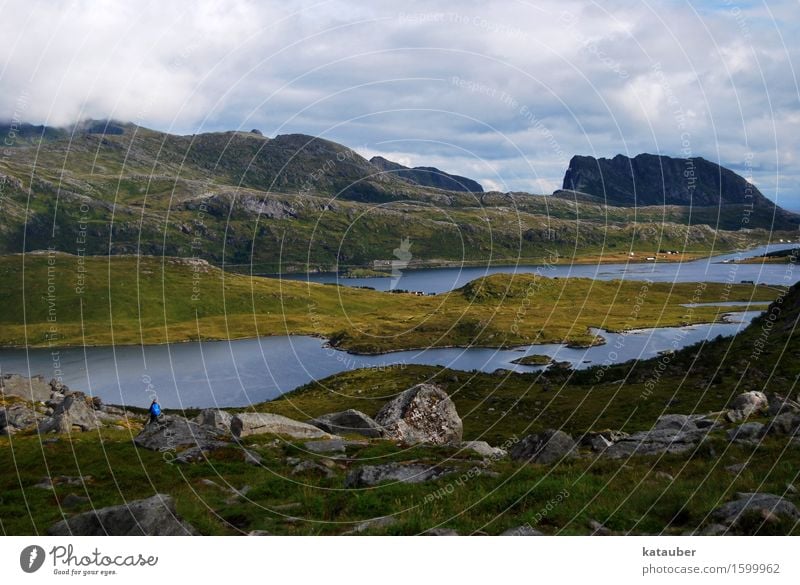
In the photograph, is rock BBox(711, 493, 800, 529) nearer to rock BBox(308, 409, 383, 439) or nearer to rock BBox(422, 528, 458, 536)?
rock BBox(422, 528, 458, 536)

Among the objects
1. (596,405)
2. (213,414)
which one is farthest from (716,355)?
(213,414)

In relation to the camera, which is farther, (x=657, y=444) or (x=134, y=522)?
(x=657, y=444)

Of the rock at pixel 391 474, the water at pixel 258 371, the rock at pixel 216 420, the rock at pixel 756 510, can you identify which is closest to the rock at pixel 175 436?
the rock at pixel 216 420

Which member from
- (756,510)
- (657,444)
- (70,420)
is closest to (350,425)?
(70,420)

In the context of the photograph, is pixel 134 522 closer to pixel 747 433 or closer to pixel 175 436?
pixel 175 436

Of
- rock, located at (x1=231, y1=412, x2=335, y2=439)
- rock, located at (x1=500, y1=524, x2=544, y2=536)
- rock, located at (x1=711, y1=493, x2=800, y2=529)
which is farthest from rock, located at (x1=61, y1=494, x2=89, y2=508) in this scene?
rock, located at (x1=711, y1=493, x2=800, y2=529)
